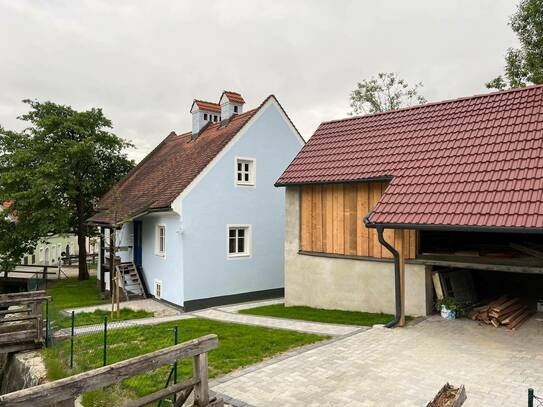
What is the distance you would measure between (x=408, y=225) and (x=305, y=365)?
3.79 metres

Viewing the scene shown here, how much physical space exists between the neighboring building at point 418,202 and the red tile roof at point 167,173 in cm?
426

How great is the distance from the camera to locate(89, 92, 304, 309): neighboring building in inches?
596

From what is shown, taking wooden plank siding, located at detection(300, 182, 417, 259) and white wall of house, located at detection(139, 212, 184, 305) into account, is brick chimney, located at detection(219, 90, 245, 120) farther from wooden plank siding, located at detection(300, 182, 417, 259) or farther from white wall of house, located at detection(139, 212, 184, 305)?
wooden plank siding, located at detection(300, 182, 417, 259)

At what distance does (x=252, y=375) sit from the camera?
703cm

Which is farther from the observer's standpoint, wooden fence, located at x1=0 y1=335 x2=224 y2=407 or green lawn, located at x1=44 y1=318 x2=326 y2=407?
green lawn, located at x1=44 y1=318 x2=326 y2=407

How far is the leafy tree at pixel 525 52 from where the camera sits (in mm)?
20750

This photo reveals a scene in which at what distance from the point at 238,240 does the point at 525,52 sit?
18.6 meters

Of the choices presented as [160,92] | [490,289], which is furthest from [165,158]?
[490,289]

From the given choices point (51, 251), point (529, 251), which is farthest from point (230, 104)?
point (51, 251)

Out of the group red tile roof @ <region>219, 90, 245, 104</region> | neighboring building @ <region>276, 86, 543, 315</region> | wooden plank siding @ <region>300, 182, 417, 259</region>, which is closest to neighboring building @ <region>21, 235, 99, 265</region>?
red tile roof @ <region>219, 90, 245, 104</region>

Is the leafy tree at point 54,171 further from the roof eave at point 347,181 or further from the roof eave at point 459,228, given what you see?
the roof eave at point 459,228

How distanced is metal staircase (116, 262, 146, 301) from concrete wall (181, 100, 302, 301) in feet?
12.1

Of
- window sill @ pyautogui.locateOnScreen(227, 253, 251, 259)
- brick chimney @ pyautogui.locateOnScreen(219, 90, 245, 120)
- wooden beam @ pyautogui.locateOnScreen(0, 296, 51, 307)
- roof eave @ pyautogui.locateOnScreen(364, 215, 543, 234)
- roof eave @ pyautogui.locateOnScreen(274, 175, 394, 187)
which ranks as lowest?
wooden beam @ pyautogui.locateOnScreen(0, 296, 51, 307)

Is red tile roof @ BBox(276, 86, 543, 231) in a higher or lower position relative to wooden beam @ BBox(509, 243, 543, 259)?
higher
